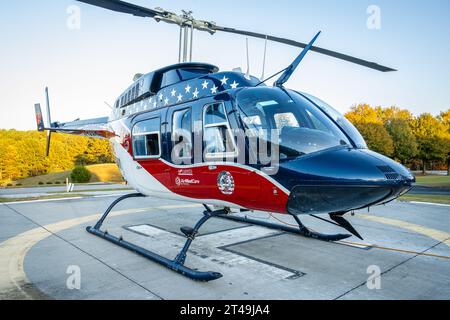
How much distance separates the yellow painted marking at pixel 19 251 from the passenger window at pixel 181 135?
9.75 feet

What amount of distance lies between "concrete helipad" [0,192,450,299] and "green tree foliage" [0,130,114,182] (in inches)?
2705

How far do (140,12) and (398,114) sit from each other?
70.1 meters

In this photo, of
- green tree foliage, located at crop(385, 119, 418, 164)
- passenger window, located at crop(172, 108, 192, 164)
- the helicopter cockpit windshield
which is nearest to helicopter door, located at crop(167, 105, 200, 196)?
passenger window, located at crop(172, 108, 192, 164)

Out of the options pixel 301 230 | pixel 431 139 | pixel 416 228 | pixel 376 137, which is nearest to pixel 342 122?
pixel 301 230

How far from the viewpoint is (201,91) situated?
5.31 m

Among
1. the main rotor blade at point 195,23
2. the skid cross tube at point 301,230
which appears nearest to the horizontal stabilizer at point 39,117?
the main rotor blade at point 195,23

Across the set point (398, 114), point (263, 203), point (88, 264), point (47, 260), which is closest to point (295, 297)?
point (263, 203)

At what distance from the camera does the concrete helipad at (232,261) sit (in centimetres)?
416

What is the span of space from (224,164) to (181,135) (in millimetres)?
1238

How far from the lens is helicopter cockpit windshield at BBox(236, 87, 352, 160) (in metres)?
3.93

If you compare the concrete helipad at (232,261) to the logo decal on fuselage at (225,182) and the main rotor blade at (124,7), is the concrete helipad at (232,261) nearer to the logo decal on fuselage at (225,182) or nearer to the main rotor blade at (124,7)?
the logo decal on fuselage at (225,182)

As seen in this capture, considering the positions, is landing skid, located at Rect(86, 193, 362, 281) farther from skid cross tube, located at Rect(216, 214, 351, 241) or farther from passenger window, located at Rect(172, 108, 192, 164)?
passenger window, located at Rect(172, 108, 192, 164)

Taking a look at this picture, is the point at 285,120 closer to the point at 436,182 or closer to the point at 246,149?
the point at 246,149
